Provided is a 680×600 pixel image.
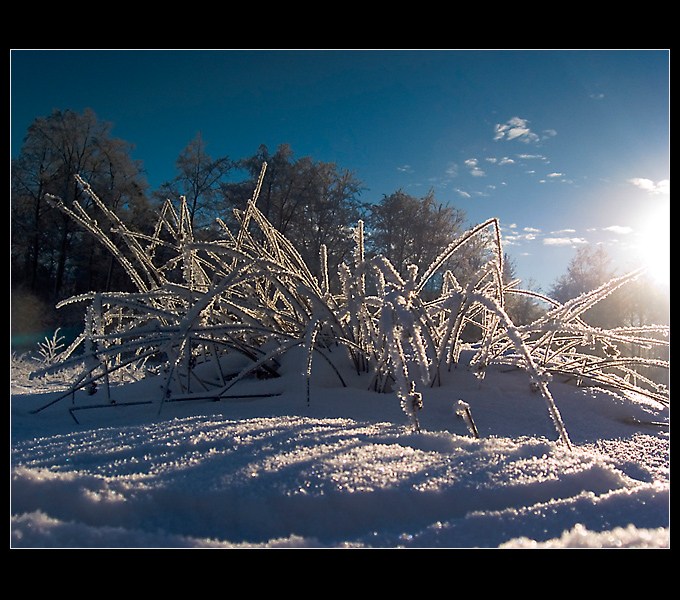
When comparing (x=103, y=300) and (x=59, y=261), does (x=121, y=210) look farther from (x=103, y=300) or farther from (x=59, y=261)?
(x=103, y=300)

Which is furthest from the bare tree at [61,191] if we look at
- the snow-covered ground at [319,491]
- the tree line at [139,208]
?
the snow-covered ground at [319,491]

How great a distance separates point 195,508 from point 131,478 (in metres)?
0.09

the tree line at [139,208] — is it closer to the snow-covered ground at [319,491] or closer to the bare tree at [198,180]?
the bare tree at [198,180]

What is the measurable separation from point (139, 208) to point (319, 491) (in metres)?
11.3

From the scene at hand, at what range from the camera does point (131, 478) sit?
495 millimetres

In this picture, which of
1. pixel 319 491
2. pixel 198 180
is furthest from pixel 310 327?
pixel 198 180

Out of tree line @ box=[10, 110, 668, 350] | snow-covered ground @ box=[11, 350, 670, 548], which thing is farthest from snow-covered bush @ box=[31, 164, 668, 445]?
tree line @ box=[10, 110, 668, 350]

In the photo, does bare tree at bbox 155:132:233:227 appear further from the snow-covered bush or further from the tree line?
the snow-covered bush

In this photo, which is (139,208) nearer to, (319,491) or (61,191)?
(61,191)

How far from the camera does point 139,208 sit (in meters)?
10.6

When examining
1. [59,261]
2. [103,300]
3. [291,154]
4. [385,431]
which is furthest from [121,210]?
[385,431]

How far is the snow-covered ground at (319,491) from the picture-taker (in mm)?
427

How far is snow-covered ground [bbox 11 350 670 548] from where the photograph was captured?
0.43 meters

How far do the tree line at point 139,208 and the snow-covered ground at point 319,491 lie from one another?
871 centimetres
